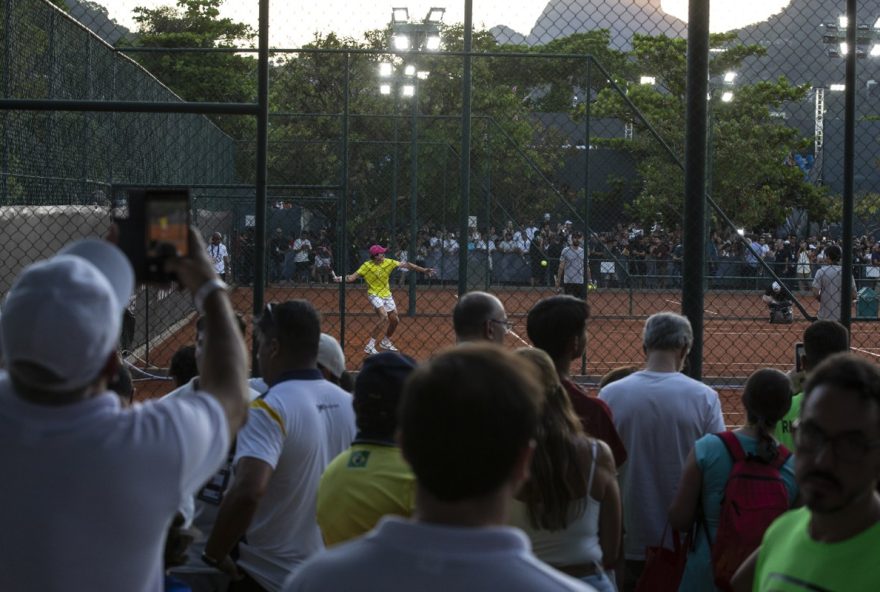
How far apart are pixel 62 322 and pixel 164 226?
0.36 meters

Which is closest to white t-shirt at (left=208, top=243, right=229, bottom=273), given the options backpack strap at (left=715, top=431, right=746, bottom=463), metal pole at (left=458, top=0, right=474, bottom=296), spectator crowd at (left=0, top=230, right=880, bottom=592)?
metal pole at (left=458, top=0, right=474, bottom=296)

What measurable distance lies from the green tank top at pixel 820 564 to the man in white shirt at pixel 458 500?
857 millimetres

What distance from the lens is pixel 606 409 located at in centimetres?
420

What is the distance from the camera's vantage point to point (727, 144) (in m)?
36.1

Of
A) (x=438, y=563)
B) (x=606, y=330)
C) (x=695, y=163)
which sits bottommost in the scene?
(x=606, y=330)

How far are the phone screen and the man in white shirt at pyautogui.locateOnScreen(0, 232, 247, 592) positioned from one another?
0.17 metres

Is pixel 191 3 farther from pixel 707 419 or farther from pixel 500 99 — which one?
pixel 707 419

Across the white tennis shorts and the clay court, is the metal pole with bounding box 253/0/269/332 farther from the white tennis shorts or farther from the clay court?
the white tennis shorts

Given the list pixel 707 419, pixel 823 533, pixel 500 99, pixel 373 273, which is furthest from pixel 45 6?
pixel 500 99

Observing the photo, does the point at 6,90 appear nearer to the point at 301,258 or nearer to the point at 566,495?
the point at 566,495

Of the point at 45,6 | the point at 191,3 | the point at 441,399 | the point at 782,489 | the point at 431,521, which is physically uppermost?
the point at 191,3

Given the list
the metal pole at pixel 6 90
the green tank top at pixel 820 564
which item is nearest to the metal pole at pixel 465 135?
the metal pole at pixel 6 90

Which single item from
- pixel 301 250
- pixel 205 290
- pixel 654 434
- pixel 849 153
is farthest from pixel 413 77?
pixel 205 290

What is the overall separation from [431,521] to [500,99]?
27.1 m
